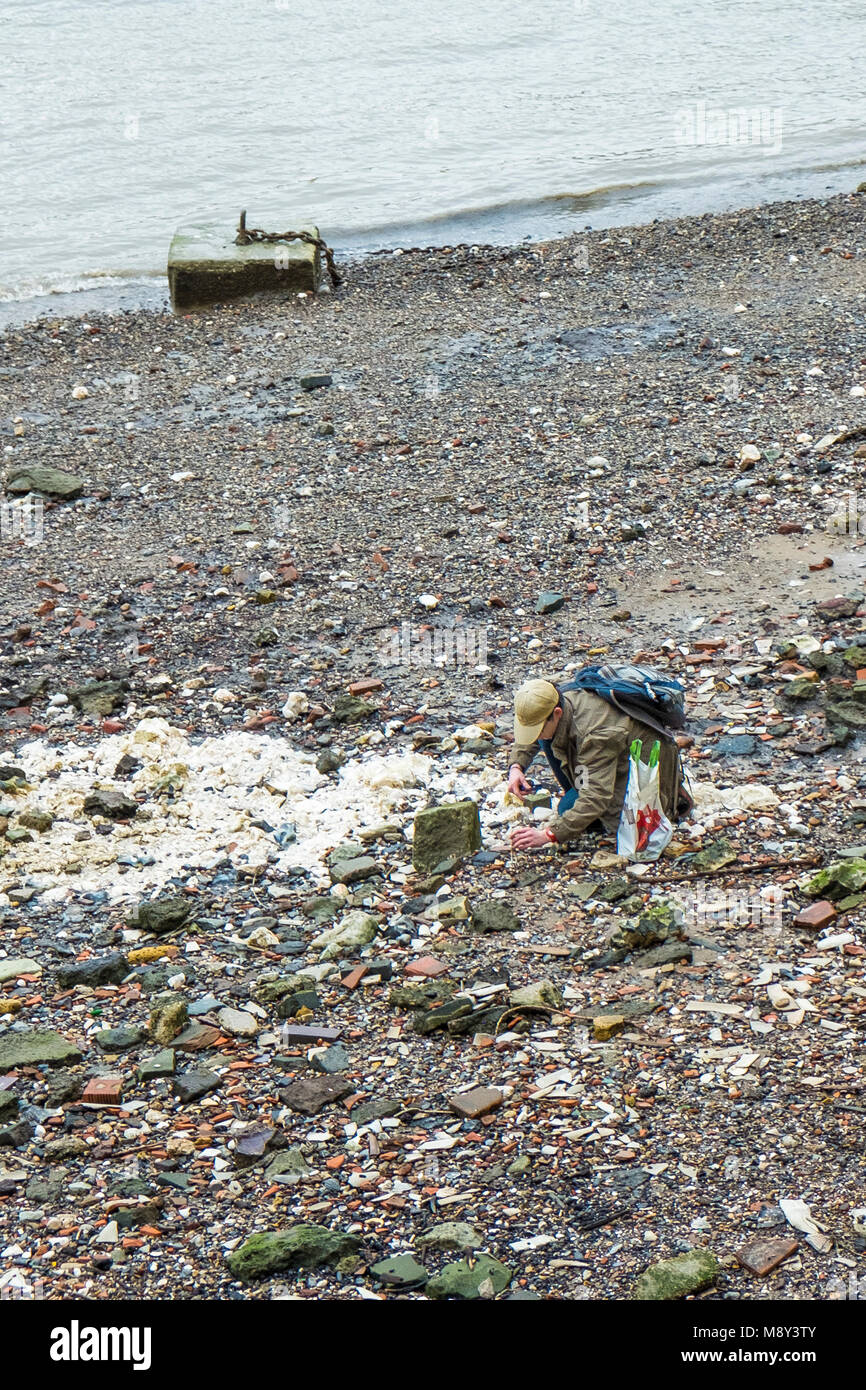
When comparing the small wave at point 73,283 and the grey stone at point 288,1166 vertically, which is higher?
the small wave at point 73,283

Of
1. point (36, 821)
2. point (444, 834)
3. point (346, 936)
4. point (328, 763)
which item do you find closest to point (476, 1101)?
point (346, 936)

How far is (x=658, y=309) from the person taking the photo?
13688 mm

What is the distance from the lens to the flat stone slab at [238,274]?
613 inches

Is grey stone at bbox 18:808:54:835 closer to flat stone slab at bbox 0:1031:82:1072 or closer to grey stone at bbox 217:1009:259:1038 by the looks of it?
flat stone slab at bbox 0:1031:82:1072

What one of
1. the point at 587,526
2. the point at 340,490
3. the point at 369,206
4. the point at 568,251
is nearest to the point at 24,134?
the point at 369,206

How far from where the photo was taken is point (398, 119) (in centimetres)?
2602

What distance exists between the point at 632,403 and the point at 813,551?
3.01 metres

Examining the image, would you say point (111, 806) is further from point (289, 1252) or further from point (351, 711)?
point (289, 1252)

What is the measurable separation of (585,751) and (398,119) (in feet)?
74.3

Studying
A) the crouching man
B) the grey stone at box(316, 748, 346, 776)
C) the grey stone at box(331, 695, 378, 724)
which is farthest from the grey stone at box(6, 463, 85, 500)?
the crouching man

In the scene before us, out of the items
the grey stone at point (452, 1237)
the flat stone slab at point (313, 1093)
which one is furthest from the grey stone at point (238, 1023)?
the grey stone at point (452, 1237)

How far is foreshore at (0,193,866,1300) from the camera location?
448 centimetres

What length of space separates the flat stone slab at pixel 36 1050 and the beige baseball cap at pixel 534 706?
2.38m

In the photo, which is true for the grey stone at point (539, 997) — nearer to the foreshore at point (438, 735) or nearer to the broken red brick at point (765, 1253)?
the foreshore at point (438, 735)
